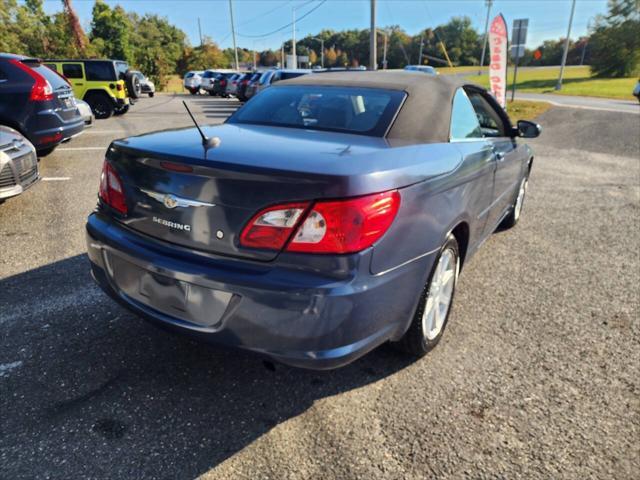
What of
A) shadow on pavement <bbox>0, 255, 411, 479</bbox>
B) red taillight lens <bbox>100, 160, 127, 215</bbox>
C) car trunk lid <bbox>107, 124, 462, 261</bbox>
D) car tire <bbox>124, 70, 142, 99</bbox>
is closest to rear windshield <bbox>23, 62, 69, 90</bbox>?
shadow on pavement <bbox>0, 255, 411, 479</bbox>

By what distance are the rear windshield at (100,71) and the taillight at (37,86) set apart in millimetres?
8299

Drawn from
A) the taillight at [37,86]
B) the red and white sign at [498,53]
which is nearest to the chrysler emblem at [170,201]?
the taillight at [37,86]

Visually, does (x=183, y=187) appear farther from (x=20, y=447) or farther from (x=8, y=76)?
(x=8, y=76)

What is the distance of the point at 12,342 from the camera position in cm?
268

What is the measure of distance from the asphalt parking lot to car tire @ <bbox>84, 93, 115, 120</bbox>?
12.3m

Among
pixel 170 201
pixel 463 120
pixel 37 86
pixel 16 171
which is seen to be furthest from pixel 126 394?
pixel 37 86

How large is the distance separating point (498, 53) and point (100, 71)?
11973mm

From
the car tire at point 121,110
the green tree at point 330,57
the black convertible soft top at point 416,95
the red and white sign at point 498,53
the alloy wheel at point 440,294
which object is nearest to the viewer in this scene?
the alloy wheel at point 440,294

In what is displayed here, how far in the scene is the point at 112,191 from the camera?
2389 mm

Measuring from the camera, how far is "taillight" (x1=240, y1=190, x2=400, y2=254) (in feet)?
5.96

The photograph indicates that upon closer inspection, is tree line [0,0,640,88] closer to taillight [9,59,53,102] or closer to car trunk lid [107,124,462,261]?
taillight [9,59,53,102]

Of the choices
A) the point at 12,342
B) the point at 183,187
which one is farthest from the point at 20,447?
the point at 183,187

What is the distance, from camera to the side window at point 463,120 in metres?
2.86

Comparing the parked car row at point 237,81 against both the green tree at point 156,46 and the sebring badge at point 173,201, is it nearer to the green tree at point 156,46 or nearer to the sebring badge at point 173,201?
the sebring badge at point 173,201
